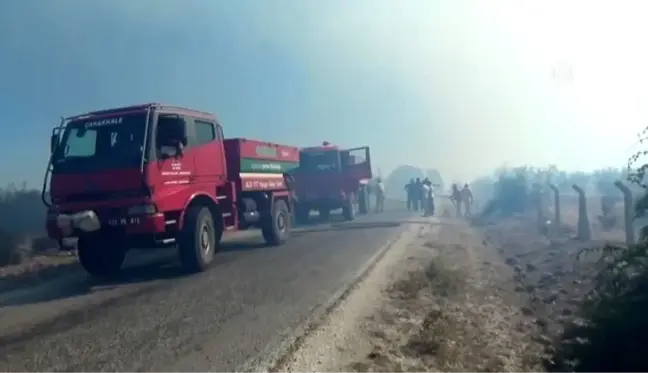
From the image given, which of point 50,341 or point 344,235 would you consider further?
point 344,235

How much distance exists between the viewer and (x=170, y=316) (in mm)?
7676

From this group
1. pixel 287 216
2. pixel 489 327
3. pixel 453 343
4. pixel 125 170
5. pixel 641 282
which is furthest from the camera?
pixel 287 216

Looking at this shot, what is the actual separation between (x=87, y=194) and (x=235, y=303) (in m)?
3.44

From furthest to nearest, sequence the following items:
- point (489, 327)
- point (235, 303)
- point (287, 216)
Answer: point (287, 216) → point (235, 303) → point (489, 327)

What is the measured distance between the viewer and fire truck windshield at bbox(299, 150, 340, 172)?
80.2 ft

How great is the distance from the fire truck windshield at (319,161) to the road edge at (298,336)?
1400cm

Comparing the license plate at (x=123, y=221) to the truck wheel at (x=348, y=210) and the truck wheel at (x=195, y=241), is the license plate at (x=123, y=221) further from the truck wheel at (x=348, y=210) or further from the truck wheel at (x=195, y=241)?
the truck wheel at (x=348, y=210)

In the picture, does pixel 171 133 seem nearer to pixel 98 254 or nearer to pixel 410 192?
pixel 98 254

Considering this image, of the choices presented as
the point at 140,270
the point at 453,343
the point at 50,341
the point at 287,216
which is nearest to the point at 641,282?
the point at 453,343

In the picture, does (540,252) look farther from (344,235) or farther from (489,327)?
(489,327)

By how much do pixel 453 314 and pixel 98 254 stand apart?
21.6 feet

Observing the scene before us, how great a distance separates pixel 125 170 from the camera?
995cm

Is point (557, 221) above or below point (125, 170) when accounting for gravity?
below

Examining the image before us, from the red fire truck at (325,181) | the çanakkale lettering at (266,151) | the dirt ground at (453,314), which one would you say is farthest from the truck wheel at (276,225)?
the red fire truck at (325,181)
